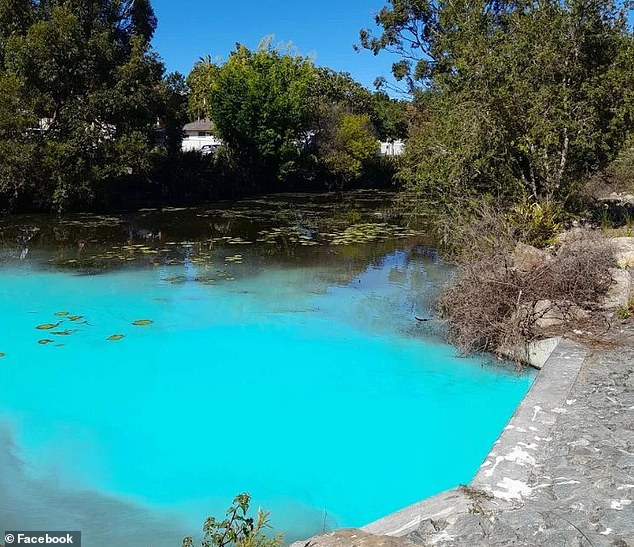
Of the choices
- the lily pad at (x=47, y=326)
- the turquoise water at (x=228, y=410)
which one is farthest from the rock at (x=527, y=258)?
the lily pad at (x=47, y=326)

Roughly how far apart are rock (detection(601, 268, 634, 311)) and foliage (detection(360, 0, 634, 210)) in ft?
11.5

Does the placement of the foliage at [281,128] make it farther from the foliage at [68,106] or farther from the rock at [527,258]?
the rock at [527,258]

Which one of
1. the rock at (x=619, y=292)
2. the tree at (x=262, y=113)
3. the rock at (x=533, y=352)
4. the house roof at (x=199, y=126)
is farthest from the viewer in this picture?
the house roof at (x=199, y=126)

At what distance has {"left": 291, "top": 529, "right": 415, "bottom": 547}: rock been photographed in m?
3.40

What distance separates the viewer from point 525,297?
771cm

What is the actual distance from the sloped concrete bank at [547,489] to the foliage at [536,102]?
6.82 metres

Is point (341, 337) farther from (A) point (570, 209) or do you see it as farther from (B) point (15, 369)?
(A) point (570, 209)

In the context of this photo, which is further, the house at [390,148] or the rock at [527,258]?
the house at [390,148]

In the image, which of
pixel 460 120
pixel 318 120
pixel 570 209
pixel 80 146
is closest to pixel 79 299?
pixel 460 120

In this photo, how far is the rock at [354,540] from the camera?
3401 mm

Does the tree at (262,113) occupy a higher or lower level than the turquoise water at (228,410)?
higher

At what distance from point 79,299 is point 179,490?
6434 millimetres

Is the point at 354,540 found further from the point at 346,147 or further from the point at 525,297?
the point at 346,147

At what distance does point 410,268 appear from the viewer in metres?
13.6
